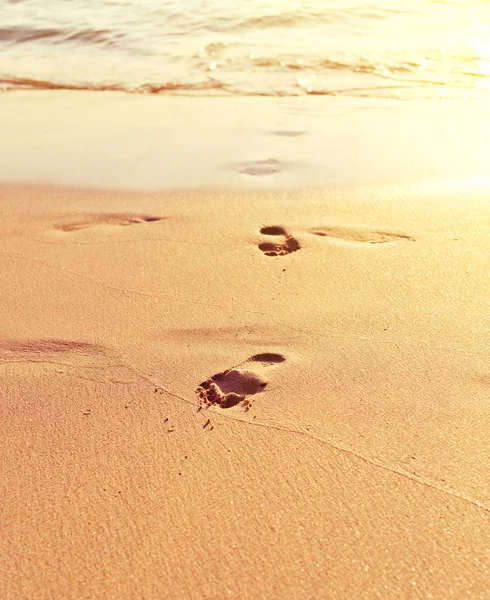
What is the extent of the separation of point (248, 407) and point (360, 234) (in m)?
1.45

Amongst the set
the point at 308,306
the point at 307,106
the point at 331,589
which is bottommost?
the point at 331,589

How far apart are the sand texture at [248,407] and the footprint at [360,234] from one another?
19 mm

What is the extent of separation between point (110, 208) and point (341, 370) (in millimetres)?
1929

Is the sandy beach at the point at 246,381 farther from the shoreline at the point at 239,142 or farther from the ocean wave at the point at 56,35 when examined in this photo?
the ocean wave at the point at 56,35

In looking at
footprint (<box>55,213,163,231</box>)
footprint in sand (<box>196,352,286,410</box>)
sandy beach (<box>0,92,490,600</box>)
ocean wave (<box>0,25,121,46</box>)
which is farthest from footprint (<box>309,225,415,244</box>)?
ocean wave (<box>0,25,121,46</box>)

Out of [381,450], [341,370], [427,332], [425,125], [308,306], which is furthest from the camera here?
[425,125]

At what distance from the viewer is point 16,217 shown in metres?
3.69

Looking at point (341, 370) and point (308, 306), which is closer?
point (341, 370)

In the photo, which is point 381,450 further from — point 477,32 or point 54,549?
point 477,32

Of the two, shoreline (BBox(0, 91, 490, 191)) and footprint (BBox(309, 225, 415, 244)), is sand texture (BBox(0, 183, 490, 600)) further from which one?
shoreline (BBox(0, 91, 490, 191))

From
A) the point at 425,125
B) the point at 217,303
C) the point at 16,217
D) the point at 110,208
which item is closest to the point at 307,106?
the point at 425,125

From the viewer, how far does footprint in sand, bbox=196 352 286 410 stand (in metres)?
2.24

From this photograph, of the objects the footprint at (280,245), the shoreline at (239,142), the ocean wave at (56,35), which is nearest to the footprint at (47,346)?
the footprint at (280,245)

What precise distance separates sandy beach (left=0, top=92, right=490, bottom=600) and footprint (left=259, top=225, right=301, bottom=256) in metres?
0.01
